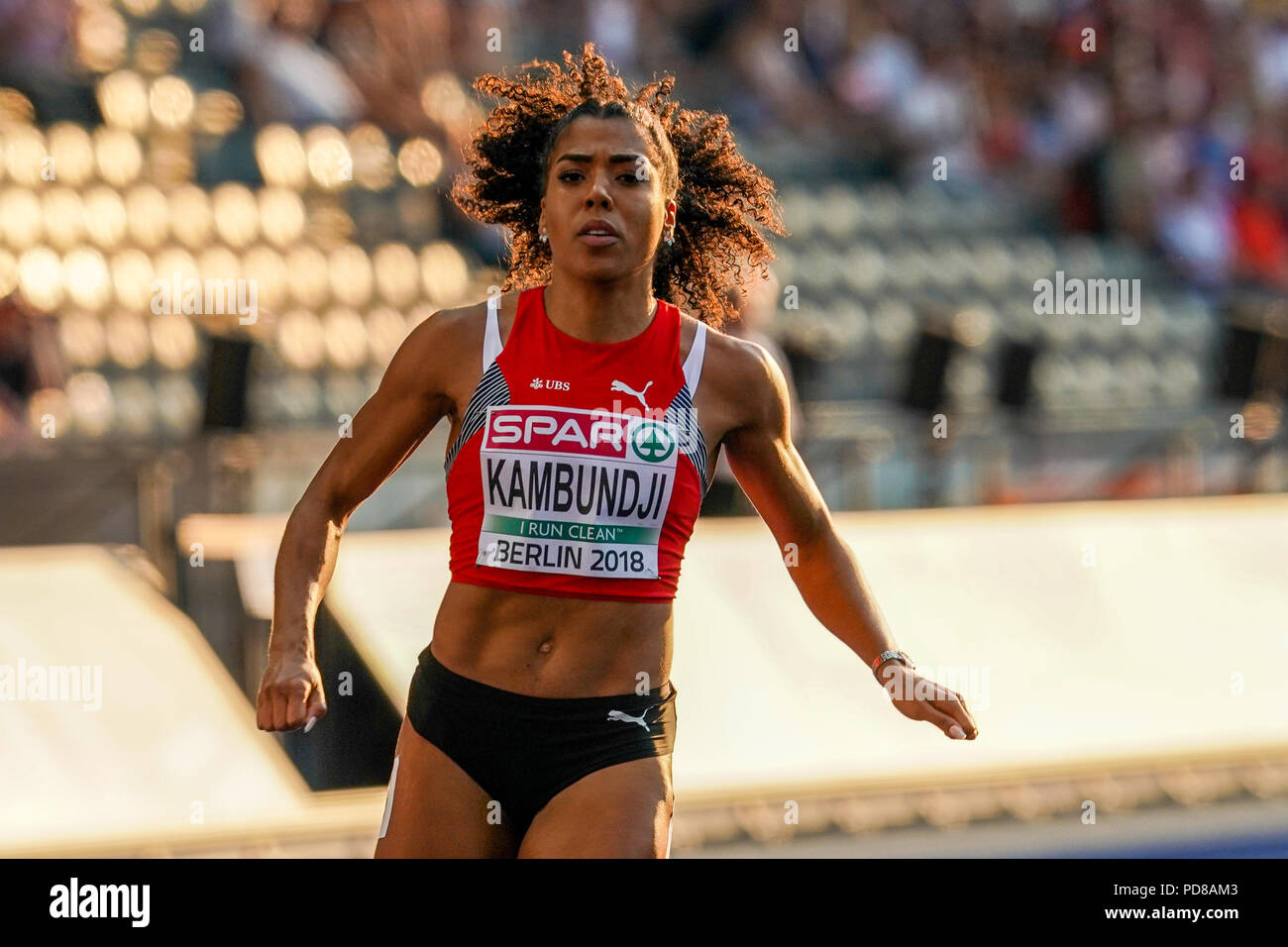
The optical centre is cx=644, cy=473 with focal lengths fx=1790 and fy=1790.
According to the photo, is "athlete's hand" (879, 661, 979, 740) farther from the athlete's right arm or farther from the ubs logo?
the athlete's right arm

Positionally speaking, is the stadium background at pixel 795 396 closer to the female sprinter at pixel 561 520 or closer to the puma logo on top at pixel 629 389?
the female sprinter at pixel 561 520

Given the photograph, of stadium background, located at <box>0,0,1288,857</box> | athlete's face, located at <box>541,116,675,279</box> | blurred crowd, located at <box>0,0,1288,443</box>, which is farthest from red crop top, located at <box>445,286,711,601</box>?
blurred crowd, located at <box>0,0,1288,443</box>

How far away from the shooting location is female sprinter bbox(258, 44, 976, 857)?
10.8ft

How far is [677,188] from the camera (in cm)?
368

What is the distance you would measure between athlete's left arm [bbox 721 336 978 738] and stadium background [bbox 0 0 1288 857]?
1215mm

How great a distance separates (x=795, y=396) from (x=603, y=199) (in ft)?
16.1

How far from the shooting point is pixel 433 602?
5898mm

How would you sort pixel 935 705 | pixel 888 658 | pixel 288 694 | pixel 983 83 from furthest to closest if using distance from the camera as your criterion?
1. pixel 983 83
2. pixel 888 658
3. pixel 935 705
4. pixel 288 694

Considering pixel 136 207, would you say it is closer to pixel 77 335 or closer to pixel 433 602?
pixel 77 335

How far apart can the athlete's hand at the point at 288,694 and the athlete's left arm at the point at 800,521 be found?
932 mm

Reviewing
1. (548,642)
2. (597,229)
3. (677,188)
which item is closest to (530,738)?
(548,642)

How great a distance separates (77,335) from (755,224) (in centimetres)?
581

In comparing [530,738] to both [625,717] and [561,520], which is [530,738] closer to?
[625,717]
